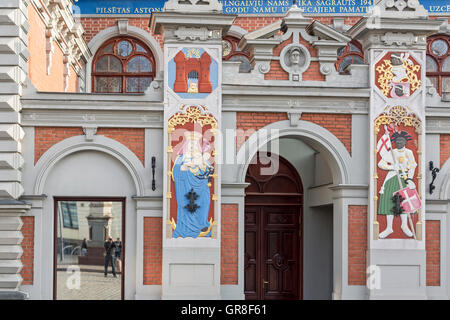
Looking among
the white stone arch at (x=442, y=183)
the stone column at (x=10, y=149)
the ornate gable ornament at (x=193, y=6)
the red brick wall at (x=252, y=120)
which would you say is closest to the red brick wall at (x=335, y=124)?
the red brick wall at (x=252, y=120)

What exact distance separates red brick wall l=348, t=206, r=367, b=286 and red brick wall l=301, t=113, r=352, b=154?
1179mm

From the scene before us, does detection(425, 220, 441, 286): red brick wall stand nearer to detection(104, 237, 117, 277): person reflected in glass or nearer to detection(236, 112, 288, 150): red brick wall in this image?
detection(236, 112, 288, 150): red brick wall

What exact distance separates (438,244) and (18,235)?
769 centimetres

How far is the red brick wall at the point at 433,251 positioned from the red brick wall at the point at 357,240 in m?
1.21

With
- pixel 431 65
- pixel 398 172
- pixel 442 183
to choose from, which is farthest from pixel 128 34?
pixel 442 183

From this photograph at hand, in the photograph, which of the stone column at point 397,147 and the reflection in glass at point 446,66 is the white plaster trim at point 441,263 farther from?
the reflection in glass at point 446,66

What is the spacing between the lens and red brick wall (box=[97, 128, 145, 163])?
40.7 ft

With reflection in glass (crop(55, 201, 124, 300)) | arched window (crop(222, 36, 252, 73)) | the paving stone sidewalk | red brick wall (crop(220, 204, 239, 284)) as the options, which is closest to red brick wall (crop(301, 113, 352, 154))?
red brick wall (crop(220, 204, 239, 284))

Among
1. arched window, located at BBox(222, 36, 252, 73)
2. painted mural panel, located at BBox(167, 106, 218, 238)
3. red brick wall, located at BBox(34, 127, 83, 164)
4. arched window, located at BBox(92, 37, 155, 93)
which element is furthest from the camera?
arched window, located at BBox(92, 37, 155, 93)

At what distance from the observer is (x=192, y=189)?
482 inches

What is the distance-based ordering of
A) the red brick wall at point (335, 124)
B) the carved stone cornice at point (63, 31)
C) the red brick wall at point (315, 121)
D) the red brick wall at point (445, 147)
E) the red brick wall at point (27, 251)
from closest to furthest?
1. the red brick wall at point (27, 251)
2. the red brick wall at point (315, 121)
3. the red brick wall at point (335, 124)
4. the red brick wall at point (445, 147)
5. the carved stone cornice at point (63, 31)

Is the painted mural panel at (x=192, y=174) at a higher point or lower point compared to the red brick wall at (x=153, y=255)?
higher

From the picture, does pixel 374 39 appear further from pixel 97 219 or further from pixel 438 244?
pixel 97 219

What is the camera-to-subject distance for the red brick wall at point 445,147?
501 inches
